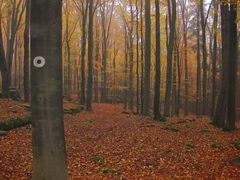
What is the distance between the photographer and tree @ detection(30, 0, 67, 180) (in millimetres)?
3209

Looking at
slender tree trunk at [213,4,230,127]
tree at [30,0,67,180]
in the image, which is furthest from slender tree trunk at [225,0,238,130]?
tree at [30,0,67,180]

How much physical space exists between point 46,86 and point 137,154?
198 inches

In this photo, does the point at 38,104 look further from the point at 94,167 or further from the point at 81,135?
the point at 81,135

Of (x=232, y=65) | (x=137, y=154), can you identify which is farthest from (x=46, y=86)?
(x=232, y=65)

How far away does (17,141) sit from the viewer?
809cm

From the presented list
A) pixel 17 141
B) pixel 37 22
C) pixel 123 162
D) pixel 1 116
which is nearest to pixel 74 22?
pixel 1 116

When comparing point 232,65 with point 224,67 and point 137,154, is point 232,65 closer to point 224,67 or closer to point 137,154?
point 224,67

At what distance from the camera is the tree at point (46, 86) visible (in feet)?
10.5

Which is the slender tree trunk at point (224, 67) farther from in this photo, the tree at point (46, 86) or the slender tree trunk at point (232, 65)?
the tree at point (46, 86)

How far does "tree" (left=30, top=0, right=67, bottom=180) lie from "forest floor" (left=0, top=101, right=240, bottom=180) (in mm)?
2402

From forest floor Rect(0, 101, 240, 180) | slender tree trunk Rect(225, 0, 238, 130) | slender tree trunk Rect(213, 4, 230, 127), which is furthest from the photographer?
slender tree trunk Rect(213, 4, 230, 127)

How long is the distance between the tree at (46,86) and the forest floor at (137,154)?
2.40 meters

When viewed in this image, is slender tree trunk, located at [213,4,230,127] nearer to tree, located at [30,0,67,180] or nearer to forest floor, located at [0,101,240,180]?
forest floor, located at [0,101,240,180]

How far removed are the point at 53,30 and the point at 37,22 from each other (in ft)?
0.75
